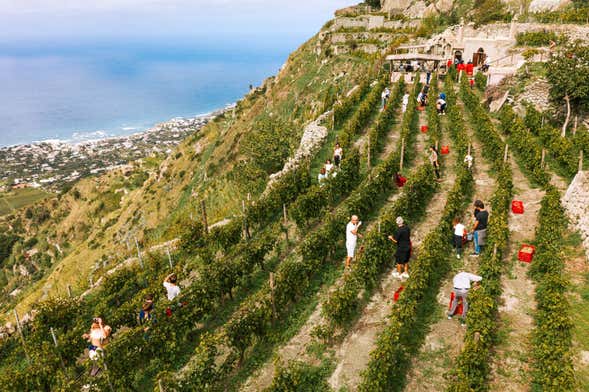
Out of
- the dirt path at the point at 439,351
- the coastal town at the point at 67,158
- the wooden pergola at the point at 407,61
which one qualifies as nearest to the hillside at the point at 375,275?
the dirt path at the point at 439,351

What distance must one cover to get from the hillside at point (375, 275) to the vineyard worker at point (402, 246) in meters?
0.20

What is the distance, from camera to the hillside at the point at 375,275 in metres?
9.30

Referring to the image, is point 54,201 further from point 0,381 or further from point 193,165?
point 0,381

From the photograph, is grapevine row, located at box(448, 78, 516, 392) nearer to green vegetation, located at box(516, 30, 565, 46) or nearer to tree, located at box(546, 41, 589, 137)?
tree, located at box(546, 41, 589, 137)

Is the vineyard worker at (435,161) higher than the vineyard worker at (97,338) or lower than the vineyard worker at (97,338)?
higher

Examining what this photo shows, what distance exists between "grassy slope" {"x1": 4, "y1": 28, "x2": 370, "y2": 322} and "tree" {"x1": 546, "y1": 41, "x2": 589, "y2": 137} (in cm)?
2071

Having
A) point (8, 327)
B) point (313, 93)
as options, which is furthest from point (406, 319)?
point (313, 93)

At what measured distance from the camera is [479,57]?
39500mm

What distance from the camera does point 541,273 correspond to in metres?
11.8

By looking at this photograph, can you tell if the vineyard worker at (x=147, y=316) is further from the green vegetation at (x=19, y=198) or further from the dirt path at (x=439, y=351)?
the green vegetation at (x=19, y=198)

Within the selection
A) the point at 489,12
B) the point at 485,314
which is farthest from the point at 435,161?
the point at 489,12

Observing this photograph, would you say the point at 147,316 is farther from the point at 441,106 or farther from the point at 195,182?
the point at 195,182

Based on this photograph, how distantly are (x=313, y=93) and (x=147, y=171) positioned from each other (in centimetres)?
5142

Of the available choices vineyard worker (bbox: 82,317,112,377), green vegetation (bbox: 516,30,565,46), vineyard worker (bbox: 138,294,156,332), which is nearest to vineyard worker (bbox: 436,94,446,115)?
green vegetation (bbox: 516,30,565,46)
